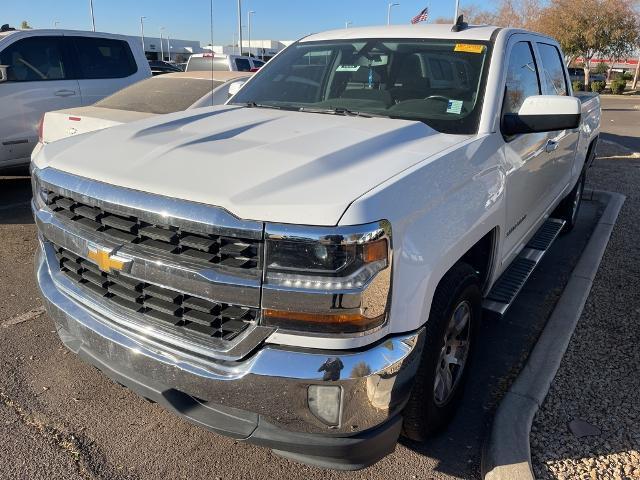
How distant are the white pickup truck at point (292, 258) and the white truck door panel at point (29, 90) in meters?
4.58

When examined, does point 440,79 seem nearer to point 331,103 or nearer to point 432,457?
point 331,103

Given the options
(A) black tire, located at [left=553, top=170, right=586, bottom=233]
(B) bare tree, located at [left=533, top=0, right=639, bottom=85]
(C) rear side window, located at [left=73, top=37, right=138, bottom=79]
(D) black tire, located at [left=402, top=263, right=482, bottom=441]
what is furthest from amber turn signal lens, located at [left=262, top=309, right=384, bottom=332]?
(B) bare tree, located at [left=533, top=0, right=639, bottom=85]

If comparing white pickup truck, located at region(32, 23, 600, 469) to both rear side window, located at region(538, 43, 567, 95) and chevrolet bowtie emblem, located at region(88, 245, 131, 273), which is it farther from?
rear side window, located at region(538, 43, 567, 95)

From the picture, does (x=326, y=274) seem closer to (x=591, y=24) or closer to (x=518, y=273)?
(x=518, y=273)

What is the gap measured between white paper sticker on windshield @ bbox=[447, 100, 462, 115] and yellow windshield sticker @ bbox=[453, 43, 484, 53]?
16.7 inches

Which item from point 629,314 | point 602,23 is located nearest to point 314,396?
point 629,314

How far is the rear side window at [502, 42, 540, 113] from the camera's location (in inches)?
130

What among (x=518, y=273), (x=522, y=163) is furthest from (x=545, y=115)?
(x=518, y=273)

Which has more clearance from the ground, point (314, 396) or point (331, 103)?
Answer: point (331, 103)

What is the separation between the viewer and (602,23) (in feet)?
123

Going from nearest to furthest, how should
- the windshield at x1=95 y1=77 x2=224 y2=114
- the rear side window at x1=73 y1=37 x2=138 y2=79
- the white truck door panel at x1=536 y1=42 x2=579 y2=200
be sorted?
the white truck door panel at x1=536 y1=42 x2=579 y2=200 < the windshield at x1=95 y1=77 x2=224 y2=114 < the rear side window at x1=73 y1=37 x2=138 y2=79

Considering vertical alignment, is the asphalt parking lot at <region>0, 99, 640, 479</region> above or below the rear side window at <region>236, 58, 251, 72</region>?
below

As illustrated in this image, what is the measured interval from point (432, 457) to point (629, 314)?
2304 millimetres

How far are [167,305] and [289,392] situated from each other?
1.98 ft
